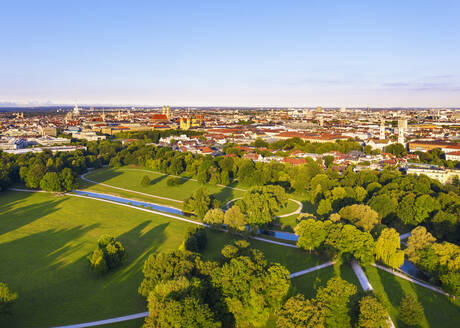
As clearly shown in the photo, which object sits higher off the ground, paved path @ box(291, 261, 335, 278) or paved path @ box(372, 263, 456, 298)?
paved path @ box(291, 261, 335, 278)

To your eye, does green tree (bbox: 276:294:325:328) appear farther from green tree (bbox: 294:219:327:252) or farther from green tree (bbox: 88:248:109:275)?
green tree (bbox: 88:248:109:275)

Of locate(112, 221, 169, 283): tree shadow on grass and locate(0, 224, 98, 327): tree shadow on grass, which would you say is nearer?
locate(0, 224, 98, 327): tree shadow on grass

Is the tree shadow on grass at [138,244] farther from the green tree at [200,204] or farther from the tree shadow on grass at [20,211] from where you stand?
the tree shadow on grass at [20,211]

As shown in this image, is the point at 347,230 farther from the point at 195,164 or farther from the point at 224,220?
the point at 195,164

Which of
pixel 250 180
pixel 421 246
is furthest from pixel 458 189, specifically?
pixel 250 180

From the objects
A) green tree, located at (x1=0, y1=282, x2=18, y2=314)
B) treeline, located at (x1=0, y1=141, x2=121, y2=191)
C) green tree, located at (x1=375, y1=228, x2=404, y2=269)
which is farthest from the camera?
treeline, located at (x1=0, y1=141, x2=121, y2=191)

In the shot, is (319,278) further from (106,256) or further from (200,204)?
(200,204)

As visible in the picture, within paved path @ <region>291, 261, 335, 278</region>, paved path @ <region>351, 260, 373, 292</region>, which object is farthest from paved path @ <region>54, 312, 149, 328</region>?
paved path @ <region>351, 260, 373, 292</region>
